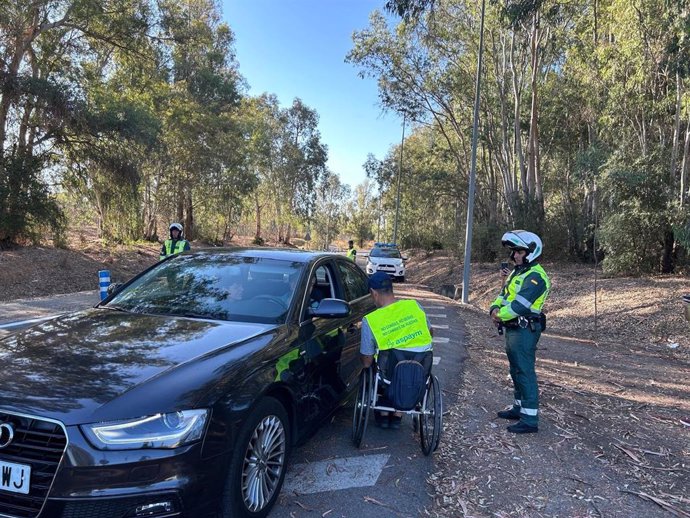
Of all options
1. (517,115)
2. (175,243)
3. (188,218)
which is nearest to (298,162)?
(188,218)

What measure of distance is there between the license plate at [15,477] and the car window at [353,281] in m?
2.97

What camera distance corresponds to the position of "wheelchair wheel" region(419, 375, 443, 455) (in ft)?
13.0

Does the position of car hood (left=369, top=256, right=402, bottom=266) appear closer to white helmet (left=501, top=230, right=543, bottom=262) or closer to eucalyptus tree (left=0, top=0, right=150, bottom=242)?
eucalyptus tree (left=0, top=0, right=150, bottom=242)

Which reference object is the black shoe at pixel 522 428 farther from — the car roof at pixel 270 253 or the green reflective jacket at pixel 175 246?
the green reflective jacket at pixel 175 246

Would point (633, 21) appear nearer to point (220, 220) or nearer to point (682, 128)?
point (682, 128)

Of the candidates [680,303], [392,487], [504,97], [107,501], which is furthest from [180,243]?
[504,97]

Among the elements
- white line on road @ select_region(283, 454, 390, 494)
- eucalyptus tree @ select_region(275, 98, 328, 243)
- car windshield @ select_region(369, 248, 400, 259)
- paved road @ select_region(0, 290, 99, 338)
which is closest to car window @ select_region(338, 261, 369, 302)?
white line on road @ select_region(283, 454, 390, 494)

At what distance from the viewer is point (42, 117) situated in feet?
48.8

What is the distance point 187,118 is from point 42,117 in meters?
11.7

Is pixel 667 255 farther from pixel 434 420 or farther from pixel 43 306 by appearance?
pixel 43 306

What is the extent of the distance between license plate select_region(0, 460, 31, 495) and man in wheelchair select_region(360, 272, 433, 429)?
2.39m

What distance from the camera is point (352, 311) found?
15.8ft

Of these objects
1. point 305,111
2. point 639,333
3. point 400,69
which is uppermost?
point 305,111

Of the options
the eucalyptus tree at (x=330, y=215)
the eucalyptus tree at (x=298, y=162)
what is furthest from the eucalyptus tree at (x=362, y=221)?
the eucalyptus tree at (x=298, y=162)
